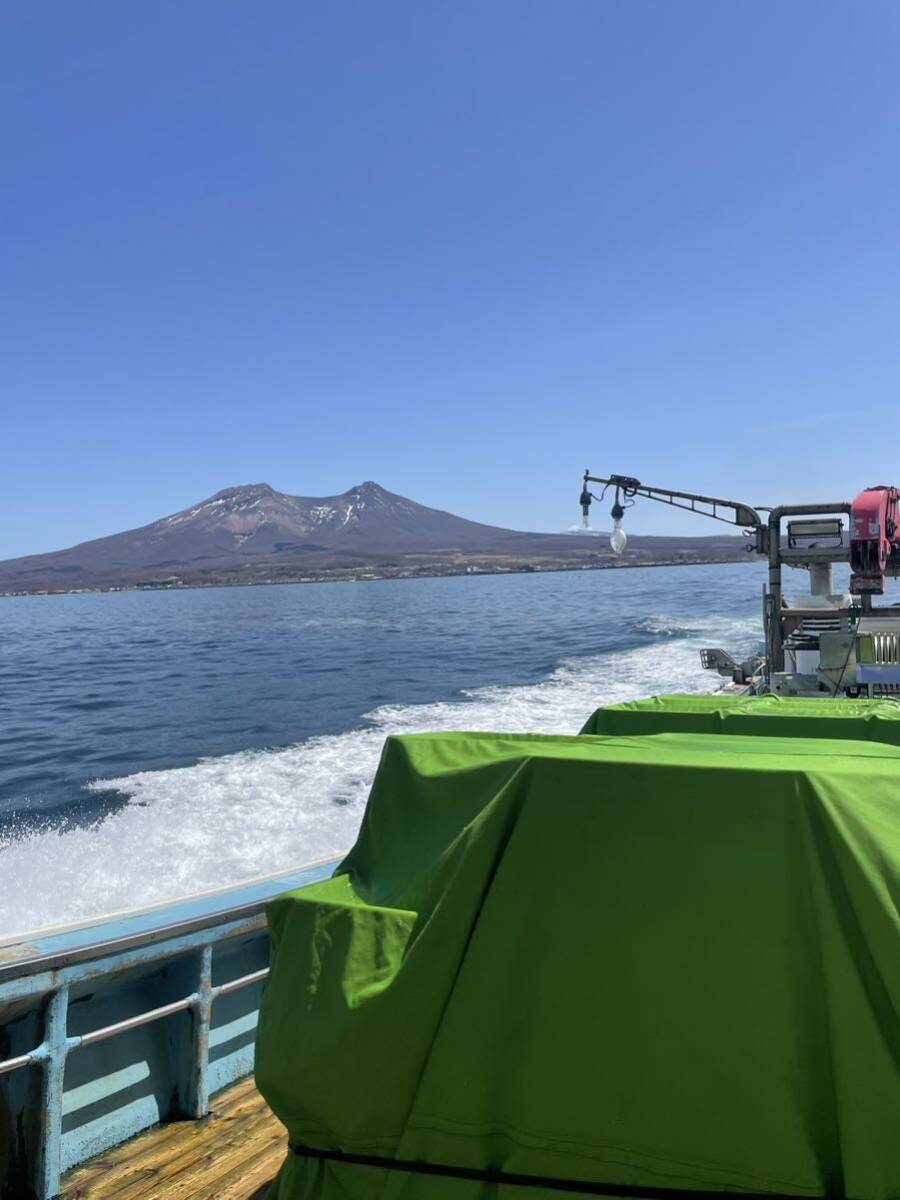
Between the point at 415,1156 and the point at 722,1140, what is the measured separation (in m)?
0.70

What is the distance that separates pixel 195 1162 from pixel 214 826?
9.67 meters

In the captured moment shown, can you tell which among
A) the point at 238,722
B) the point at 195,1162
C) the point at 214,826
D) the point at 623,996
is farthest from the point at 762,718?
the point at 238,722

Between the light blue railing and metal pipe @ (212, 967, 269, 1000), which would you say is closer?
the light blue railing

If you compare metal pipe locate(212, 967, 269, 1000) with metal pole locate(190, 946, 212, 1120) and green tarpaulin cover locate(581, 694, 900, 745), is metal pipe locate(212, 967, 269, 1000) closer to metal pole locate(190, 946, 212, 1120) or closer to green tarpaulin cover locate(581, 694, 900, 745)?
metal pole locate(190, 946, 212, 1120)

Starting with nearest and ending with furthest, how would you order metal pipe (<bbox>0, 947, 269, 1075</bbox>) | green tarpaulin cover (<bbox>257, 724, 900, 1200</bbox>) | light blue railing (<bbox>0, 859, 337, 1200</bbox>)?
green tarpaulin cover (<bbox>257, 724, 900, 1200</bbox>) → metal pipe (<bbox>0, 947, 269, 1075</bbox>) → light blue railing (<bbox>0, 859, 337, 1200</bbox>)

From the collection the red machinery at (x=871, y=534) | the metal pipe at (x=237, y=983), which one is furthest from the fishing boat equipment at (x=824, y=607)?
the metal pipe at (x=237, y=983)

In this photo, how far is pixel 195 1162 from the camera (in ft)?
12.0

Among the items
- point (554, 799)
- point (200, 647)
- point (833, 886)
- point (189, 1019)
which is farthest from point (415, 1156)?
point (200, 647)

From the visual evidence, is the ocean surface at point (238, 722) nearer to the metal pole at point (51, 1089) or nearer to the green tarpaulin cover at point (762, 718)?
the metal pole at point (51, 1089)

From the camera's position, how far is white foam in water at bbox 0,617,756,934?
10328 millimetres

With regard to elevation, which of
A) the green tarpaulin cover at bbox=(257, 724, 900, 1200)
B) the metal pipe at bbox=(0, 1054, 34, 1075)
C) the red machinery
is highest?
the red machinery

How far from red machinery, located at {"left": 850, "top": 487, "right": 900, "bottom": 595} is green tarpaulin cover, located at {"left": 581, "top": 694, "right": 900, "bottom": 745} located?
1385cm

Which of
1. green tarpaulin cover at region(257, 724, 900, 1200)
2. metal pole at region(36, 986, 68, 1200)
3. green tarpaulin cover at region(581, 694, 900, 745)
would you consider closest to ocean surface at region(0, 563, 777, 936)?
metal pole at region(36, 986, 68, 1200)

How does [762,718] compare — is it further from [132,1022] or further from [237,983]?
[132,1022]
